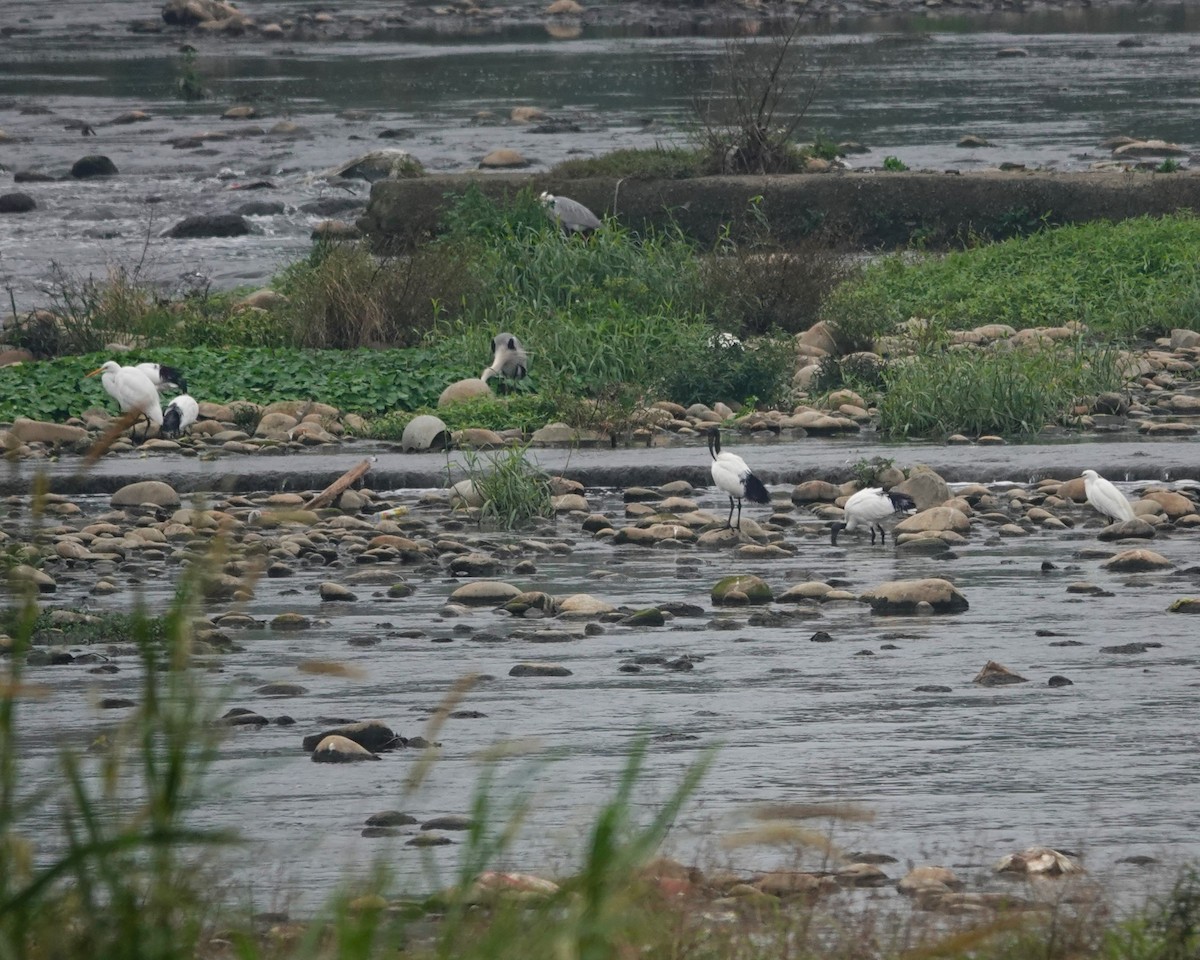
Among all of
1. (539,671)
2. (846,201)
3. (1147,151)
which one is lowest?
(1147,151)

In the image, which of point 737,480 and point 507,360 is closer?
point 737,480

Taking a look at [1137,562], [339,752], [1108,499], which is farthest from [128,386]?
[339,752]

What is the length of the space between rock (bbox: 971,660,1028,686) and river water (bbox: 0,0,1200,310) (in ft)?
39.0

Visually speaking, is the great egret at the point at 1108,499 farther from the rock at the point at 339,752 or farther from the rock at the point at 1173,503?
the rock at the point at 339,752

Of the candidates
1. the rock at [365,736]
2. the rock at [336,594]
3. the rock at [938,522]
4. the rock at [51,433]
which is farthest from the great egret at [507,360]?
the rock at [365,736]

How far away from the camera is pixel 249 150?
2938cm

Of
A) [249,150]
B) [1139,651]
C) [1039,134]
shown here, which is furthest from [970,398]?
[249,150]

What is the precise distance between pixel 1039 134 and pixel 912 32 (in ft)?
67.6

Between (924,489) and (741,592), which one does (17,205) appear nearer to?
(924,489)

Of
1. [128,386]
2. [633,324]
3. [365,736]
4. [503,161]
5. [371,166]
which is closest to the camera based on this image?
[365,736]

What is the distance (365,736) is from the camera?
663 cm

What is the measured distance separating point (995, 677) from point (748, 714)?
96cm

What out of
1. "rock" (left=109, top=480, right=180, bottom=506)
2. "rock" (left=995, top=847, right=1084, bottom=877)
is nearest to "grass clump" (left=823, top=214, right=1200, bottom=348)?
"rock" (left=109, top=480, right=180, bottom=506)

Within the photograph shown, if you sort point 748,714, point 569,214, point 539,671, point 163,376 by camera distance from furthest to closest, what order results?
1. point 569,214
2. point 163,376
3. point 539,671
4. point 748,714
